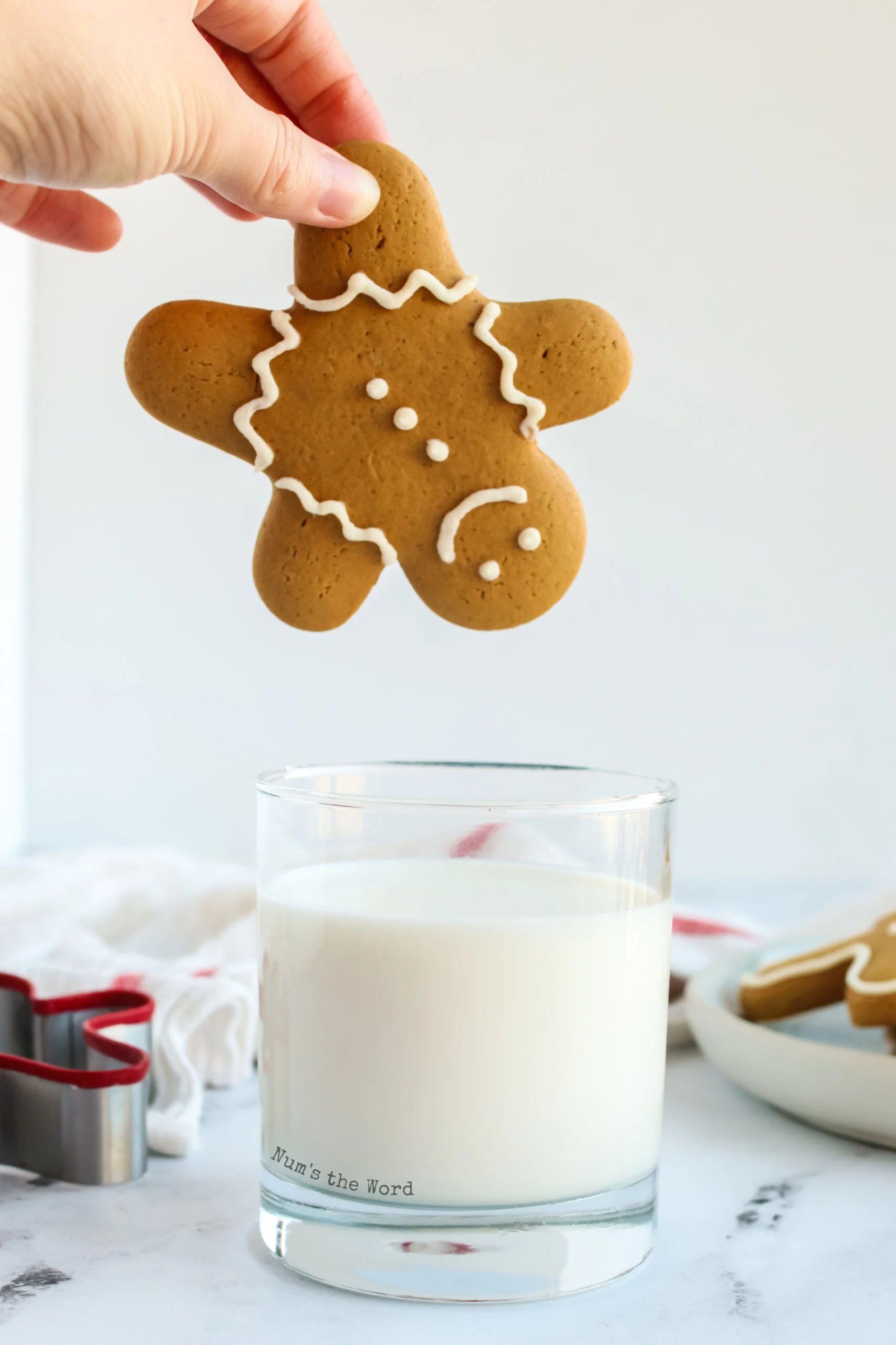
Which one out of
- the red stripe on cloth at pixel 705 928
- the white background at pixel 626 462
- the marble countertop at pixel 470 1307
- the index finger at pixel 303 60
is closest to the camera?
the marble countertop at pixel 470 1307

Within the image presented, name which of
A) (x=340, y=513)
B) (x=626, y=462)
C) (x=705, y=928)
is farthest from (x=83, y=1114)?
(x=626, y=462)

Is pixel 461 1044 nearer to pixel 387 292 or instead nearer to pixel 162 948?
pixel 387 292

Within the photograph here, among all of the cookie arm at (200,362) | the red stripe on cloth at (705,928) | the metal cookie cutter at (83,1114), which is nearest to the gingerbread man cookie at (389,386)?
the cookie arm at (200,362)

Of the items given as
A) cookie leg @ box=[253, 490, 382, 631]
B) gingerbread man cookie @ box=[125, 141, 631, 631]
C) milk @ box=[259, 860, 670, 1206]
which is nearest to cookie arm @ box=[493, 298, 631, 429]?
gingerbread man cookie @ box=[125, 141, 631, 631]

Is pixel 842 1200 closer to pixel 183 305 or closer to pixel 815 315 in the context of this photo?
pixel 183 305

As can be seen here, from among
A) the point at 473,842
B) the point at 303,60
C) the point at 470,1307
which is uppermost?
the point at 303,60

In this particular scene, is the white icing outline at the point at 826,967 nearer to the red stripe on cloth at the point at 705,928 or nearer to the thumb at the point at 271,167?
the red stripe on cloth at the point at 705,928
